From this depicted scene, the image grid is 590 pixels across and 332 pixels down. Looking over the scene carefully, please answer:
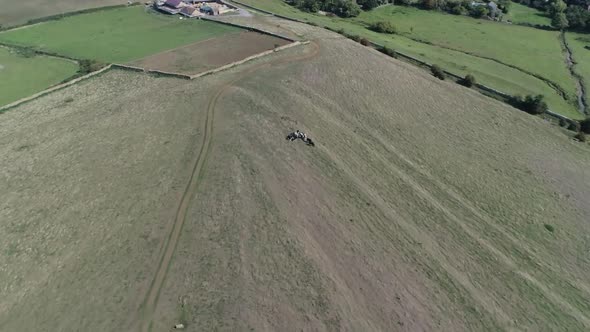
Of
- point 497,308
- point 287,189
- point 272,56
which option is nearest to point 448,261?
point 497,308

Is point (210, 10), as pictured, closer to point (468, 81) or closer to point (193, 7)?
point (193, 7)

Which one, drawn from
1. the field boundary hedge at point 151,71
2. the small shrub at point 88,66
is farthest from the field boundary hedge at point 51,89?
the field boundary hedge at point 151,71

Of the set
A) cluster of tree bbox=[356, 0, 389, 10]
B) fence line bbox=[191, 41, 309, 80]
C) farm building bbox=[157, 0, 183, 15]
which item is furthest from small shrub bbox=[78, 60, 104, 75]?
cluster of tree bbox=[356, 0, 389, 10]

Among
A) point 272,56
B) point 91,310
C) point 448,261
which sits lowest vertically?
point 91,310

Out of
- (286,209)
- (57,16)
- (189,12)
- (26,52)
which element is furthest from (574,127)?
(57,16)

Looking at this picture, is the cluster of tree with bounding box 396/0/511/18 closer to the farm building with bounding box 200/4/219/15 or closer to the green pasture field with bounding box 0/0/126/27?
the farm building with bounding box 200/4/219/15

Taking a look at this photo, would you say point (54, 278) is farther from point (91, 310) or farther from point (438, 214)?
point (438, 214)

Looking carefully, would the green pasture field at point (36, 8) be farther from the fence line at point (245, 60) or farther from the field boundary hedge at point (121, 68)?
the fence line at point (245, 60)
